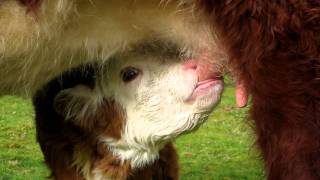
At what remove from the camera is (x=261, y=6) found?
7.99 feet

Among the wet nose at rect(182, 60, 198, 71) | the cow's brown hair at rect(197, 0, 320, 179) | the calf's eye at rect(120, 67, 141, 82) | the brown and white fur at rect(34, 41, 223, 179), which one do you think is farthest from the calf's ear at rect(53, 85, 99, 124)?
the cow's brown hair at rect(197, 0, 320, 179)

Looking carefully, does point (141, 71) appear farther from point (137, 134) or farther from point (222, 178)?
point (222, 178)

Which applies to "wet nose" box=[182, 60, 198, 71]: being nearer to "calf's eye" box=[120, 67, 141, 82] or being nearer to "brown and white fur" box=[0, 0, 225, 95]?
"brown and white fur" box=[0, 0, 225, 95]

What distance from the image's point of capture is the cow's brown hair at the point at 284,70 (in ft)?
7.84

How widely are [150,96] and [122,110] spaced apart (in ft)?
0.88

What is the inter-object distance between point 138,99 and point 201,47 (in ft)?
2.65

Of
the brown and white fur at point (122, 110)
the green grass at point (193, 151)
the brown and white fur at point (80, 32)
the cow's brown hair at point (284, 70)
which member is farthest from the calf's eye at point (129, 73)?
the green grass at point (193, 151)

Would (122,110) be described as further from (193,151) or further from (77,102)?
(193,151)

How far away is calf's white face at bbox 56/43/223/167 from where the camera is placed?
364 cm

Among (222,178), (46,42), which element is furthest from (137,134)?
(222,178)

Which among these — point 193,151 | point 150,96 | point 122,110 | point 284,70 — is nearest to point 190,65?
point 150,96

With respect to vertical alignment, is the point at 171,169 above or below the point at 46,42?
below

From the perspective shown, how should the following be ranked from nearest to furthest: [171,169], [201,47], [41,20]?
[41,20]
[201,47]
[171,169]

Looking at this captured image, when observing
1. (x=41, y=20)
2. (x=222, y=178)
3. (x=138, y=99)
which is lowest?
(x=222, y=178)
